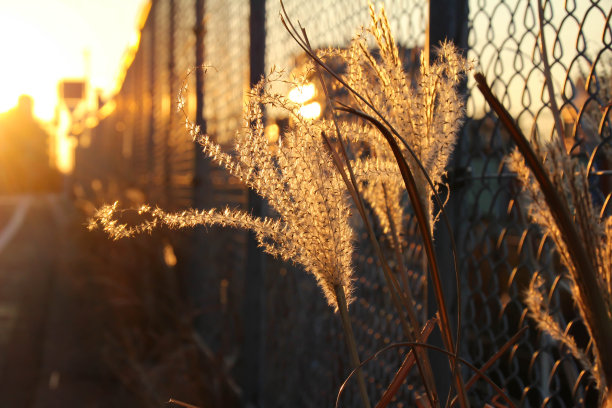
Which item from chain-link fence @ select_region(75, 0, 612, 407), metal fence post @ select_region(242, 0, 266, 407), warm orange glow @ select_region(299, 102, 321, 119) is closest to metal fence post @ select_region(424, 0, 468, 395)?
chain-link fence @ select_region(75, 0, 612, 407)

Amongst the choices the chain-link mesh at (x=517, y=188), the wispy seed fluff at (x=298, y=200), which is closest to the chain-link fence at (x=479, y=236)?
the chain-link mesh at (x=517, y=188)

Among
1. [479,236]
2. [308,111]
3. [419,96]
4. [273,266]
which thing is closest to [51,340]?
[273,266]

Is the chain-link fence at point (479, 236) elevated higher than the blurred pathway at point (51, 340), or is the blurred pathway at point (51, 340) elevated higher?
the chain-link fence at point (479, 236)

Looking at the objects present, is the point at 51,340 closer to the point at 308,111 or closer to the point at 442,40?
the point at 442,40

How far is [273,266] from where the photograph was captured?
3225 mm

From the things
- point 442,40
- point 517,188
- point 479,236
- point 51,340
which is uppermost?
point 442,40

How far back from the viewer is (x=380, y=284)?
201 centimetres

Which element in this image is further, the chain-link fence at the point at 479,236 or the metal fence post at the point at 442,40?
the metal fence post at the point at 442,40

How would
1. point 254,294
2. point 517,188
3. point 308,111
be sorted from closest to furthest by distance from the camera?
point 308,111
point 517,188
point 254,294

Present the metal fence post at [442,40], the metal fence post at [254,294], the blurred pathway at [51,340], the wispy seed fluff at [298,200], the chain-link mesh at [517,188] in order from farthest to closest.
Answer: the blurred pathway at [51,340] < the metal fence post at [254,294] < the metal fence post at [442,40] < the chain-link mesh at [517,188] < the wispy seed fluff at [298,200]

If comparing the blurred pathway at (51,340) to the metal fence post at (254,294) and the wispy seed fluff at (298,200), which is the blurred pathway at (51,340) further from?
the wispy seed fluff at (298,200)

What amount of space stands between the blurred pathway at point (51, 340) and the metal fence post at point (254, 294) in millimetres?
1199

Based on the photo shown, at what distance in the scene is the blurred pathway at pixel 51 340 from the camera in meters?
4.31

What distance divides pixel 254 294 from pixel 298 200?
223 centimetres
